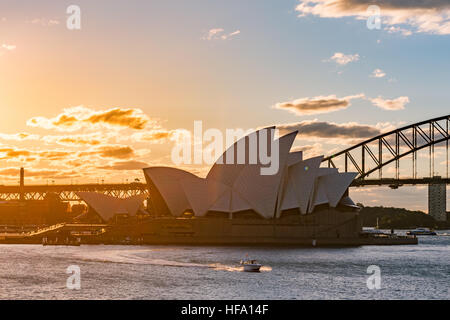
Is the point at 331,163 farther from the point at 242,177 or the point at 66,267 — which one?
the point at 66,267

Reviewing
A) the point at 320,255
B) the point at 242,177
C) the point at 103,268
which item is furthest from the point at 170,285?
the point at 242,177

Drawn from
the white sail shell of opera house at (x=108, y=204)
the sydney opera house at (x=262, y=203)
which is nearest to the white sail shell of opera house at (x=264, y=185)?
the sydney opera house at (x=262, y=203)

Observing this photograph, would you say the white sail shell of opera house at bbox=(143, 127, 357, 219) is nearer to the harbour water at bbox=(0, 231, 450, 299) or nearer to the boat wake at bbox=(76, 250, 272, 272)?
the harbour water at bbox=(0, 231, 450, 299)

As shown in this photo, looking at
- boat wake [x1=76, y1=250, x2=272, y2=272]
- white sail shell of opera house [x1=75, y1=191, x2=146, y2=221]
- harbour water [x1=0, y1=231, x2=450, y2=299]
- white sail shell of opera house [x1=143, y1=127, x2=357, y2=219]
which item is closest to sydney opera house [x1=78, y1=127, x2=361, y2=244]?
white sail shell of opera house [x1=143, y1=127, x2=357, y2=219]

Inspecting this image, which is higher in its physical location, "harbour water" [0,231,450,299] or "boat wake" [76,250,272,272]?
"boat wake" [76,250,272,272]

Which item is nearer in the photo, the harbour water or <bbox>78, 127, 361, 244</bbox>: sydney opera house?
the harbour water

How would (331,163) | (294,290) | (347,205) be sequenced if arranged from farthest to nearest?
(331,163) < (347,205) < (294,290)

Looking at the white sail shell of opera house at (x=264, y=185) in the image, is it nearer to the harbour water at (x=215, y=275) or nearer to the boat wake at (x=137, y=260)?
the harbour water at (x=215, y=275)
